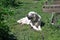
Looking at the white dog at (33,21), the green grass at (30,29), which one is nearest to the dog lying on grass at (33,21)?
the white dog at (33,21)

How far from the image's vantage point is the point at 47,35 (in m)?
8.64

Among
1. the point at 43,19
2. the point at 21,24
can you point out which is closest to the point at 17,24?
the point at 21,24

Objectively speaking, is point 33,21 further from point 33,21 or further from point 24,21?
point 24,21

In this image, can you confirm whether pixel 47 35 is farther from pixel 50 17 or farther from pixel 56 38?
pixel 50 17

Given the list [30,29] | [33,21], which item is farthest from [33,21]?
[30,29]

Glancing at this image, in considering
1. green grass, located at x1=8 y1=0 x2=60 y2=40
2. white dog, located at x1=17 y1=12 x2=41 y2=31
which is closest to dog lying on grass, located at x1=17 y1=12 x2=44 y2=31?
white dog, located at x1=17 y1=12 x2=41 y2=31

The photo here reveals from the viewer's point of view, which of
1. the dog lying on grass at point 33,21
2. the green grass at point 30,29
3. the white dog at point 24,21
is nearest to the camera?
the green grass at point 30,29

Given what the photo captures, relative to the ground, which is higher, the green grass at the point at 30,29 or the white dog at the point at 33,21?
the white dog at the point at 33,21

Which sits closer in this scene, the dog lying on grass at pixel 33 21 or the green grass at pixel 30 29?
the green grass at pixel 30 29

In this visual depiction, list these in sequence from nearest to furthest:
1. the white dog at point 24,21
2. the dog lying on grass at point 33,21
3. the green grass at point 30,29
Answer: the green grass at point 30,29, the dog lying on grass at point 33,21, the white dog at point 24,21

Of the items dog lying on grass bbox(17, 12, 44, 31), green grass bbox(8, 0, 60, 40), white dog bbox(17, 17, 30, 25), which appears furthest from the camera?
white dog bbox(17, 17, 30, 25)

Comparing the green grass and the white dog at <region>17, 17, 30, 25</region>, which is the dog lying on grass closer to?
the white dog at <region>17, 17, 30, 25</region>

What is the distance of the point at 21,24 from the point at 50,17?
1.25 m

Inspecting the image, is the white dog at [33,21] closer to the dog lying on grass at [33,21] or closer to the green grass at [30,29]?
the dog lying on grass at [33,21]
